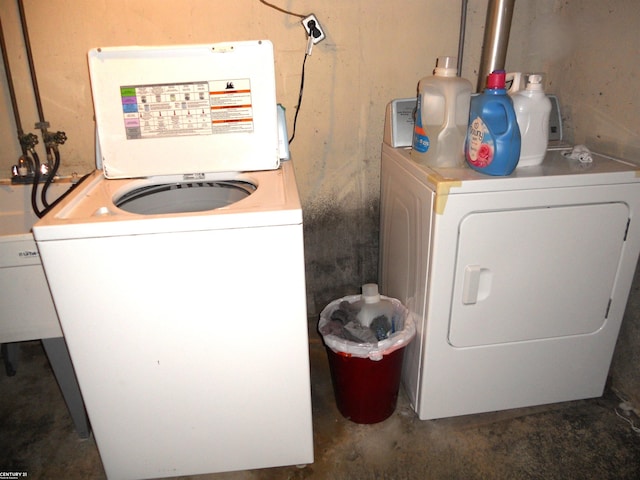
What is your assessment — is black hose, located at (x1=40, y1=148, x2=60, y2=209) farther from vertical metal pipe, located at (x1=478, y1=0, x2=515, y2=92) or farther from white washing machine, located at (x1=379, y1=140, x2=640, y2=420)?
vertical metal pipe, located at (x1=478, y1=0, x2=515, y2=92)

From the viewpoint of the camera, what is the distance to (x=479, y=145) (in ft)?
4.82

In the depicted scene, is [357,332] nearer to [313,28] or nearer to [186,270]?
[186,270]

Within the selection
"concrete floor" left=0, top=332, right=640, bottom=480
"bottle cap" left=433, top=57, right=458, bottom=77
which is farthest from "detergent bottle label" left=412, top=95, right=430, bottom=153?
"concrete floor" left=0, top=332, right=640, bottom=480

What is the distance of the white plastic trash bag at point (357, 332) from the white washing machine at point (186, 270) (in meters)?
0.24

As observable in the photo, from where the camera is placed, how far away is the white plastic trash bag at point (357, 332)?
5.25 feet

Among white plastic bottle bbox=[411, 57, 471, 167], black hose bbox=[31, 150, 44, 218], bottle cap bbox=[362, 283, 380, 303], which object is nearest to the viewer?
white plastic bottle bbox=[411, 57, 471, 167]

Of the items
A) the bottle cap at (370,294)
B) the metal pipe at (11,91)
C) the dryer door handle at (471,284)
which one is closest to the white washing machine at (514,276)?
the dryer door handle at (471,284)

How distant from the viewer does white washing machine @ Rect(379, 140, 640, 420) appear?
144cm

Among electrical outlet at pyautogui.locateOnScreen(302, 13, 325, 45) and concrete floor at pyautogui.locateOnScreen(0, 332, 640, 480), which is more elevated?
electrical outlet at pyautogui.locateOnScreen(302, 13, 325, 45)

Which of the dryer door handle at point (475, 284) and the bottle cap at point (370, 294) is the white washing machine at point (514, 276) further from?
the bottle cap at point (370, 294)

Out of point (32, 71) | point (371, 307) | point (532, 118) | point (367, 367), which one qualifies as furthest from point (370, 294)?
point (32, 71)

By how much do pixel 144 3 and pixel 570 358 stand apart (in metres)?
2.35

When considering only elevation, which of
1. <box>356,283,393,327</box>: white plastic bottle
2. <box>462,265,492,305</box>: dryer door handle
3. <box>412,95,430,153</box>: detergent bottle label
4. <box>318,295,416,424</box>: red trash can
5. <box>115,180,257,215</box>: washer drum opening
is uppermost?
<box>412,95,430,153</box>: detergent bottle label

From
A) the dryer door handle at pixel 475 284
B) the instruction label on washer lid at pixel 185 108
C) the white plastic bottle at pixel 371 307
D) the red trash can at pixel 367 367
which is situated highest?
the instruction label on washer lid at pixel 185 108
